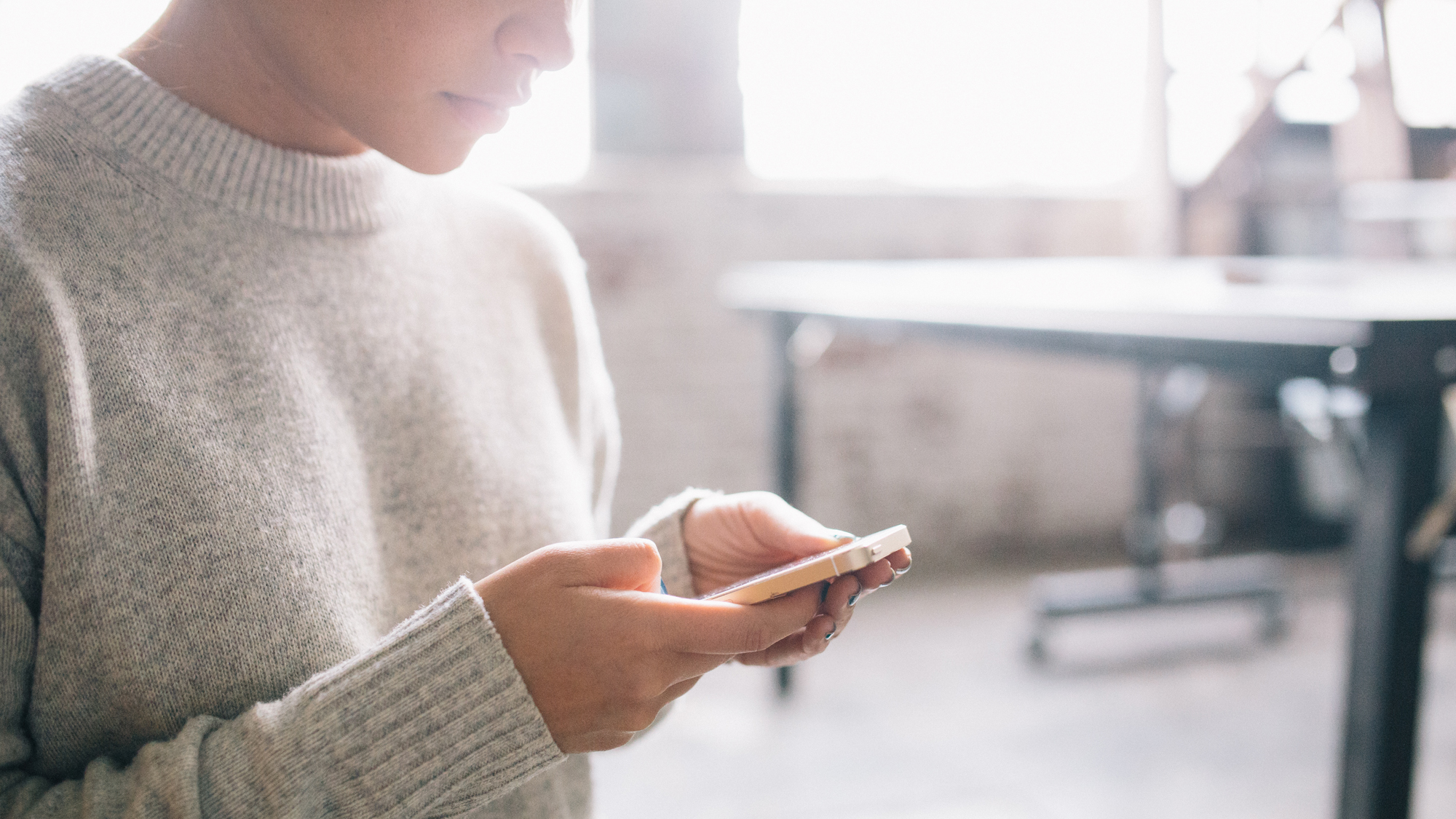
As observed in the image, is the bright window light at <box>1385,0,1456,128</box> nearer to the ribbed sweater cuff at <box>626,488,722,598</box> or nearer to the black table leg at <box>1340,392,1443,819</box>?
the black table leg at <box>1340,392,1443,819</box>

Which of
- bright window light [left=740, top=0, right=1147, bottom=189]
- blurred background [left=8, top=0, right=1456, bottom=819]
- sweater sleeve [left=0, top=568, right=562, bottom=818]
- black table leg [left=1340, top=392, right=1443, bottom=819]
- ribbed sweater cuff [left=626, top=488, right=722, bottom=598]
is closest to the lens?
sweater sleeve [left=0, top=568, right=562, bottom=818]

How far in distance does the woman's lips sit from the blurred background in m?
1.65

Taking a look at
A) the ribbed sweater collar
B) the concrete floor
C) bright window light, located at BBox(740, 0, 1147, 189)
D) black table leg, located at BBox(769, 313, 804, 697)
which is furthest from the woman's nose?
bright window light, located at BBox(740, 0, 1147, 189)

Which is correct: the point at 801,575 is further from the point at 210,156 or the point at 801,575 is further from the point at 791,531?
the point at 210,156

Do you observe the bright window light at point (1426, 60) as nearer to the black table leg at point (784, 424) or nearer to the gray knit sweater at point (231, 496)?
the black table leg at point (784, 424)

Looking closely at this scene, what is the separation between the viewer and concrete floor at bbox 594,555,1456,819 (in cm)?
165

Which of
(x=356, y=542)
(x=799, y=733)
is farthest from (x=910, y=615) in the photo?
(x=356, y=542)

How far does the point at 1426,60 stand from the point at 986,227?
4.41ft

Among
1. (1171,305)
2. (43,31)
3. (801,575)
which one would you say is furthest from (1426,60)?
(43,31)

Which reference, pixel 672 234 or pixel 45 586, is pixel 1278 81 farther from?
pixel 45 586

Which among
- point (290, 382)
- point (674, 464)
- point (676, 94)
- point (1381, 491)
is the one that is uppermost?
point (676, 94)

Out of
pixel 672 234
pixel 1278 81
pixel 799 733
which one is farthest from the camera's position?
pixel 1278 81

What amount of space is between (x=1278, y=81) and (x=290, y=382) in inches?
121

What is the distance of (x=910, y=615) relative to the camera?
252 centimetres
